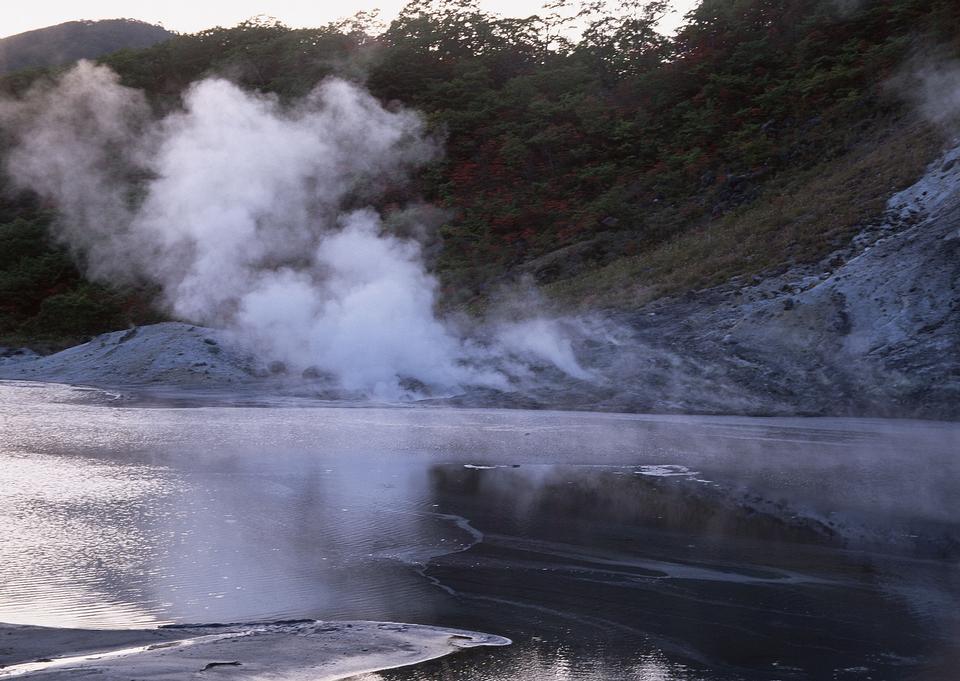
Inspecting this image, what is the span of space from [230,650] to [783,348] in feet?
55.8

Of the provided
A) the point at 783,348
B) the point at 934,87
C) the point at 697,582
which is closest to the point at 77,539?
the point at 697,582

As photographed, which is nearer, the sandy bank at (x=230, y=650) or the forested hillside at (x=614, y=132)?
the sandy bank at (x=230, y=650)

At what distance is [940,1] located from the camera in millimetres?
33344

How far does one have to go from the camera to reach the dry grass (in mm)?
24375

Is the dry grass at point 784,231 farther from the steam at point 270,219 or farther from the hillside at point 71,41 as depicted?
the hillside at point 71,41

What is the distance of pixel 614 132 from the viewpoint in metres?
40.1

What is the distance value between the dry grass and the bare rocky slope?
774 mm

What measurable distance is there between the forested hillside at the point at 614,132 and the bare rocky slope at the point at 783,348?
1497 mm

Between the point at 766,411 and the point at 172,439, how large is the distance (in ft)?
33.7

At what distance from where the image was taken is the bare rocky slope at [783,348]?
18.7 m

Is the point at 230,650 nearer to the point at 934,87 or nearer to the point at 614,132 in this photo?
the point at 934,87

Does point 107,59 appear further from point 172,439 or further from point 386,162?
point 172,439

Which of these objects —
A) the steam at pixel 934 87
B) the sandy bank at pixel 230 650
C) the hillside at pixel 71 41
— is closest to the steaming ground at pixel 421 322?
the steam at pixel 934 87

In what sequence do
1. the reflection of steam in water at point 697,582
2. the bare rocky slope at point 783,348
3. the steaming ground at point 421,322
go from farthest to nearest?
1. the steaming ground at point 421,322
2. the bare rocky slope at point 783,348
3. the reflection of steam in water at point 697,582
